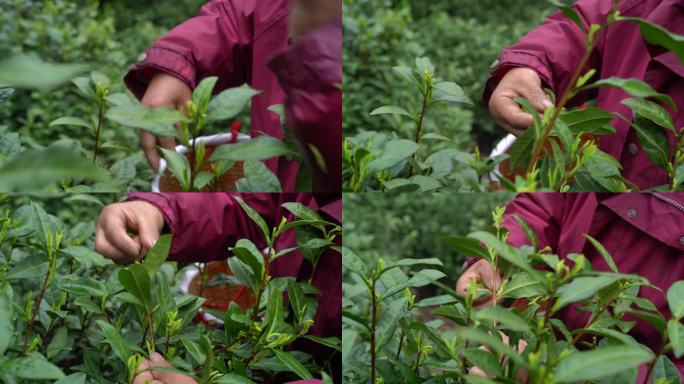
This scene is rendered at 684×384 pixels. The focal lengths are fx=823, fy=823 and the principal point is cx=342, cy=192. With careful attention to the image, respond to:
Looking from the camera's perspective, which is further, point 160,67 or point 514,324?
point 160,67

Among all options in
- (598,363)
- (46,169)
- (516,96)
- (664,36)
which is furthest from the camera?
(516,96)

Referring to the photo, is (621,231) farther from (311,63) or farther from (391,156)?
(311,63)

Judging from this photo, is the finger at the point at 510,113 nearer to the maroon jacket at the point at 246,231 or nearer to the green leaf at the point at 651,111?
the green leaf at the point at 651,111

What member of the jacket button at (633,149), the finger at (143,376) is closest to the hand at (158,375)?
the finger at (143,376)

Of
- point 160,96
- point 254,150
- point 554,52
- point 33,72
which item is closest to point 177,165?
point 254,150

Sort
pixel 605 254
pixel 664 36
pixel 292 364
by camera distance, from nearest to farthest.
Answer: pixel 664 36 < pixel 605 254 < pixel 292 364

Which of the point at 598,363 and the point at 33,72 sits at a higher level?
the point at 33,72

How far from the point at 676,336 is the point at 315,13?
0.58 metres

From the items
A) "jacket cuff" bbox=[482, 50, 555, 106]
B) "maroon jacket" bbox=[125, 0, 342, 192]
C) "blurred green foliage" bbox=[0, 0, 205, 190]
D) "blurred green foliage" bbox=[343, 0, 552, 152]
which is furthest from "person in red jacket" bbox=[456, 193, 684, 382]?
"blurred green foliage" bbox=[0, 0, 205, 190]

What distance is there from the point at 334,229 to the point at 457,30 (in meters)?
3.33

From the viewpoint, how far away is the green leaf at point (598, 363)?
76cm

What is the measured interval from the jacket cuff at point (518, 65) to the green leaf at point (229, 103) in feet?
2.19

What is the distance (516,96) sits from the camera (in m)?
1.48

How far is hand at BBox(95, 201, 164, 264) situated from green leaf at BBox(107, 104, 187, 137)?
1.33 ft
